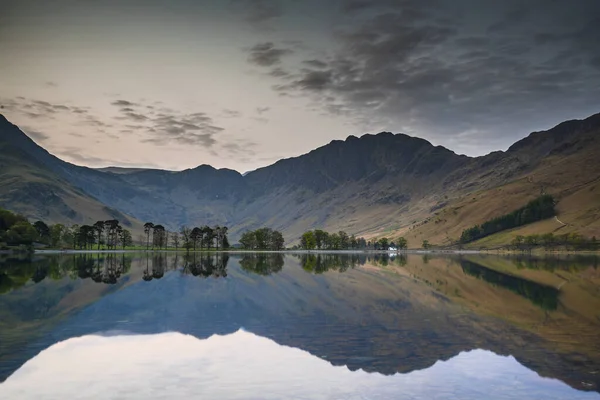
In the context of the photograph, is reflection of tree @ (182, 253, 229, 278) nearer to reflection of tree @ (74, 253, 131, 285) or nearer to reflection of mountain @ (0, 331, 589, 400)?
reflection of tree @ (74, 253, 131, 285)

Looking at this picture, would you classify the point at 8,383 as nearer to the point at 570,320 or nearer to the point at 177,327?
the point at 177,327

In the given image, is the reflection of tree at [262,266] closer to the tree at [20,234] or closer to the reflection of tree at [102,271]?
the reflection of tree at [102,271]

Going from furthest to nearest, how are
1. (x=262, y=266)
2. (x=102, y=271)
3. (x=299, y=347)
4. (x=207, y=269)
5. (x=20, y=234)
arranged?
(x=20, y=234) → (x=262, y=266) → (x=207, y=269) → (x=102, y=271) → (x=299, y=347)

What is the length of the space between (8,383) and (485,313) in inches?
1283

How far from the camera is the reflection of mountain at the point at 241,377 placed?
1967 centimetres

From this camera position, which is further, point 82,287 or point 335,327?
point 82,287

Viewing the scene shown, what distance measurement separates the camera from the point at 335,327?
33.5 meters

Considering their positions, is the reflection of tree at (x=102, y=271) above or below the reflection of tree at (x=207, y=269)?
above


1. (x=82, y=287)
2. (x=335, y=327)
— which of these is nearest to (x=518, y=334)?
(x=335, y=327)

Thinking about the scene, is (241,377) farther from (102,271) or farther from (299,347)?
(102,271)

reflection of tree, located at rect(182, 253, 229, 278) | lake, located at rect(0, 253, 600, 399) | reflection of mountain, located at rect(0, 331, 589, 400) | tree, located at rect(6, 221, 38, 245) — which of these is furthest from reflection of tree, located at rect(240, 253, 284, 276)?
tree, located at rect(6, 221, 38, 245)

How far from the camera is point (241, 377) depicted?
72.5 feet

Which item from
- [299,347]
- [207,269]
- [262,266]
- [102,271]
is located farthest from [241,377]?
[262,266]

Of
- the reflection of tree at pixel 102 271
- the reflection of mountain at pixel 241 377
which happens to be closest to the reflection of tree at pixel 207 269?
the reflection of tree at pixel 102 271
